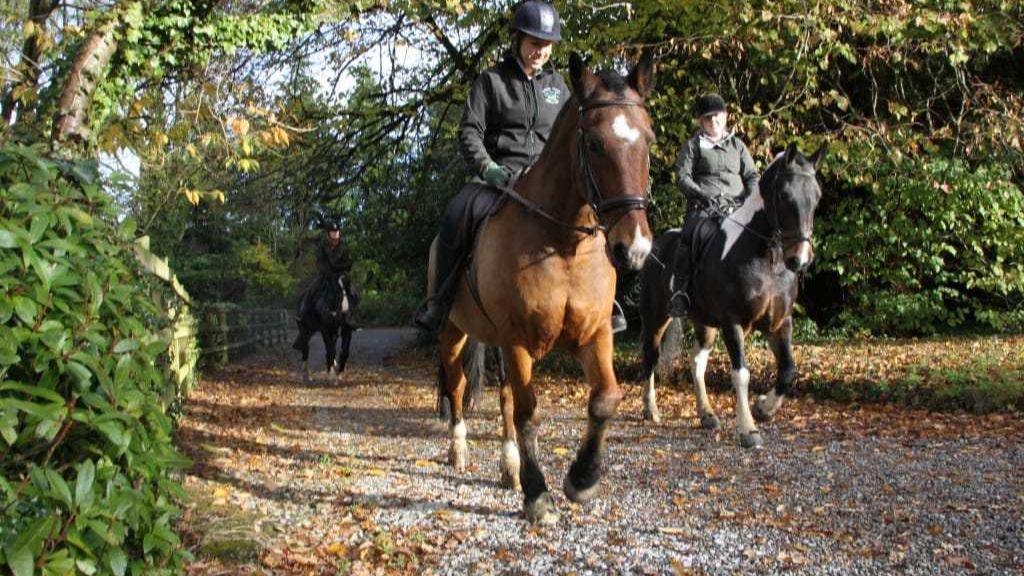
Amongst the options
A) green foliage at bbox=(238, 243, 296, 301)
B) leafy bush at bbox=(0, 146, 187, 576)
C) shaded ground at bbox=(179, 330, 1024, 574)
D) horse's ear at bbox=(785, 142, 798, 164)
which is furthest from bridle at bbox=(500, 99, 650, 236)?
green foliage at bbox=(238, 243, 296, 301)

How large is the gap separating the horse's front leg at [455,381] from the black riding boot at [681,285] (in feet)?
8.34

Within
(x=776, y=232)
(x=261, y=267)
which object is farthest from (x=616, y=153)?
(x=261, y=267)

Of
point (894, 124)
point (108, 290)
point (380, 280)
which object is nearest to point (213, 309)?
point (380, 280)

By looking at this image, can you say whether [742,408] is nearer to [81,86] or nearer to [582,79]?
[582,79]

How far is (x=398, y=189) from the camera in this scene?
19125 mm

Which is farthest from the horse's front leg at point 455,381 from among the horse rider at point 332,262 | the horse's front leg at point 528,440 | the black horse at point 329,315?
the horse rider at point 332,262

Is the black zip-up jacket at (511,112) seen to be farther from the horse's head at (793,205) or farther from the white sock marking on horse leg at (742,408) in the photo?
the white sock marking on horse leg at (742,408)

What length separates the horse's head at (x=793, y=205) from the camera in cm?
725

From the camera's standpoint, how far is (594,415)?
197 inches

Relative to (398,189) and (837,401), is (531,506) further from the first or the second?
(398,189)

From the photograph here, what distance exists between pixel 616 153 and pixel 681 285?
15.4 ft

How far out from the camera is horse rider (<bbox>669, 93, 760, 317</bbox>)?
28.3 ft

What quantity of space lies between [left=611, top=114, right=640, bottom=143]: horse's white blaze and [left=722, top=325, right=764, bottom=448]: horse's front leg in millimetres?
4040

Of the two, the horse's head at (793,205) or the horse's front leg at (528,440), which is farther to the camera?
the horse's head at (793,205)
